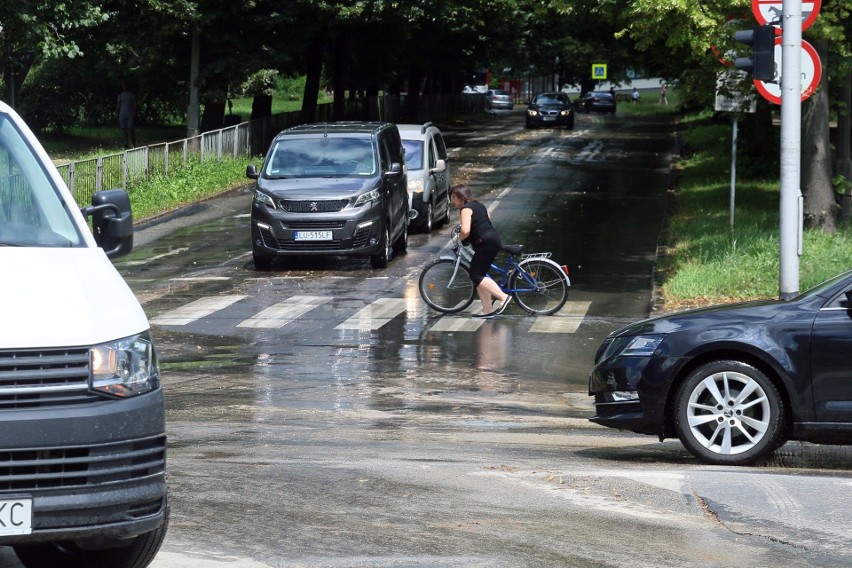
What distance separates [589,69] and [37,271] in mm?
103605

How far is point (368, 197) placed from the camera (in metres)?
21.7

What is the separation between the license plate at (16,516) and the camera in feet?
16.7

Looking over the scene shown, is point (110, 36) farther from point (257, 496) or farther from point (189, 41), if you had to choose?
point (257, 496)

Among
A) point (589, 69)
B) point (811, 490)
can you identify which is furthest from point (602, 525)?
point (589, 69)

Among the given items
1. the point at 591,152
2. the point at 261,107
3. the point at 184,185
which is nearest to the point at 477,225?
the point at 184,185

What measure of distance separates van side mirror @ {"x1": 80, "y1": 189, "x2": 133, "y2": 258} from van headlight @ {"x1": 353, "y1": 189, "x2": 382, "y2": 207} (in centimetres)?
1486

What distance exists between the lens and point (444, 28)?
55.9m

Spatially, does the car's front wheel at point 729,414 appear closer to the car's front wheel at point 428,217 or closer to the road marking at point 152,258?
the road marking at point 152,258

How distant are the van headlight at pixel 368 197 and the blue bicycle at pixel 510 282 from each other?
3.48 metres

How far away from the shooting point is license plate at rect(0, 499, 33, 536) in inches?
200

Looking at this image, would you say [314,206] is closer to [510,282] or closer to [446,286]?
[446,286]

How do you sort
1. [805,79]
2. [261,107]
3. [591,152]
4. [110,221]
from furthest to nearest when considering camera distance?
[591,152] < [261,107] < [805,79] < [110,221]

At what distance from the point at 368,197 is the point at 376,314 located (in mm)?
4554

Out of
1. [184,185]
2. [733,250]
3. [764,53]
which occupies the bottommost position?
[733,250]
